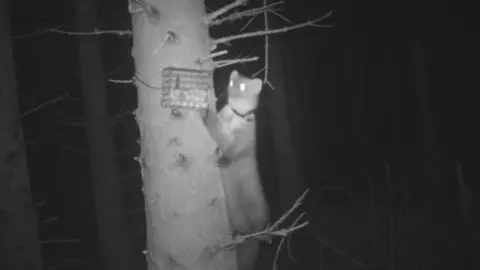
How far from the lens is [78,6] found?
6.61 meters

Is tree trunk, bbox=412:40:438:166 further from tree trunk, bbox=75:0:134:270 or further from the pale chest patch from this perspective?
the pale chest patch

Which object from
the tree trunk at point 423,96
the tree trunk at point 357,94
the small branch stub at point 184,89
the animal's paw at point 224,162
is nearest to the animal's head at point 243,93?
the animal's paw at point 224,162

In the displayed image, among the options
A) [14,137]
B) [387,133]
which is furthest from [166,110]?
[387,133]

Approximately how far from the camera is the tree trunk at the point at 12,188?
3.87 meters

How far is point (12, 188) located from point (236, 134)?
9.62 ft

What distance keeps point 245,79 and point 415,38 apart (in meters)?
11.4

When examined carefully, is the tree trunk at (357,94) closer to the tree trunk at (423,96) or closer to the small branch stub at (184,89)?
the tree trunk at (423,96)

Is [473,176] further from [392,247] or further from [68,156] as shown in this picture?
[68,156]

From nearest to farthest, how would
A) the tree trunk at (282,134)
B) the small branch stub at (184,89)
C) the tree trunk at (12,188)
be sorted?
the small branch stub at (184,89)
the tree trunk at (12,188)
the tree trunk at (282,134)

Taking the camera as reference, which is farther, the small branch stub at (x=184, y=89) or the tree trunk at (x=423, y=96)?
the tree trunk at (x=423, y=96)

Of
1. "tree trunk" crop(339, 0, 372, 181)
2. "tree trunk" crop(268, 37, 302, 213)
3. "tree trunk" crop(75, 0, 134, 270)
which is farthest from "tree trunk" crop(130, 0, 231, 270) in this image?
"tree trunk" crop(339, 0, 372, 181)

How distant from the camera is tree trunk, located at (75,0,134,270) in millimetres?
6602

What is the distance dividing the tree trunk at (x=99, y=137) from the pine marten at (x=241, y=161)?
4.91 meters

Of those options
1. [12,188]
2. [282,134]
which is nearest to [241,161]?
[12,188]
